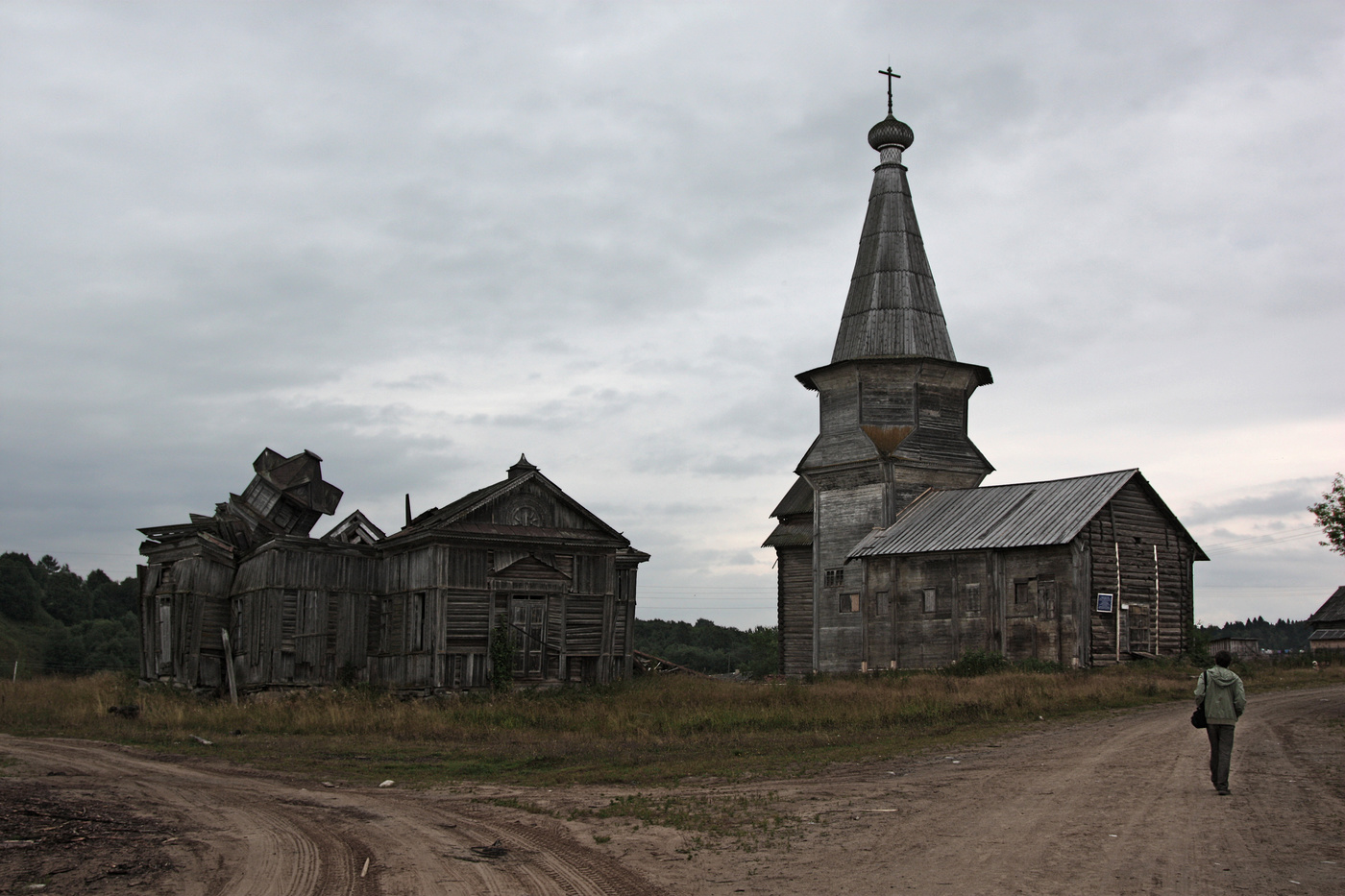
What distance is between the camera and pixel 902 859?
842 cm

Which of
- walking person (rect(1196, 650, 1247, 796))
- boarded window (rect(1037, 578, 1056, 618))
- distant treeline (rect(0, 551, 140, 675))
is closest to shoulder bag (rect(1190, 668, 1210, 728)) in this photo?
walking person (rect(1196, 650, 1247, 796))

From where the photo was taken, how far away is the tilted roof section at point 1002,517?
31203mm

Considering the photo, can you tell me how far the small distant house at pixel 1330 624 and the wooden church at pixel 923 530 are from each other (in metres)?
29.4

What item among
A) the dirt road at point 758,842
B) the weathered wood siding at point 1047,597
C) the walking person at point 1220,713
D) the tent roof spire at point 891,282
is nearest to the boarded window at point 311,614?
the dirt road at point 758,842

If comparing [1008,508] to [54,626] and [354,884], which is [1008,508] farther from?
[54,626]

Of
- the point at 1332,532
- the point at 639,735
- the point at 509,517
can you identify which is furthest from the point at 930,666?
the point at 639,735

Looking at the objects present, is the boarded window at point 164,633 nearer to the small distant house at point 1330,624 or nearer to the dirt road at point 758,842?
the dirt road at point 758,842

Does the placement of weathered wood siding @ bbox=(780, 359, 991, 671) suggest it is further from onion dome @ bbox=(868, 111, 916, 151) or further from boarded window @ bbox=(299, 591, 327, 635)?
boarded window @ bbox=(299, 591, 327, 635)

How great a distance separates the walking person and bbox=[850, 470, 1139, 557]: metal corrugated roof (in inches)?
742

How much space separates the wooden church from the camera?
30.9m

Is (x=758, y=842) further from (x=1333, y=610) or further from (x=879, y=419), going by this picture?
(x=1333, y=610)

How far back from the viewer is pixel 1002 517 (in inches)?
1320

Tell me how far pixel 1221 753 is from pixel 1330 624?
5607 cm

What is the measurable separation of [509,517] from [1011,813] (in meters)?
19.7
